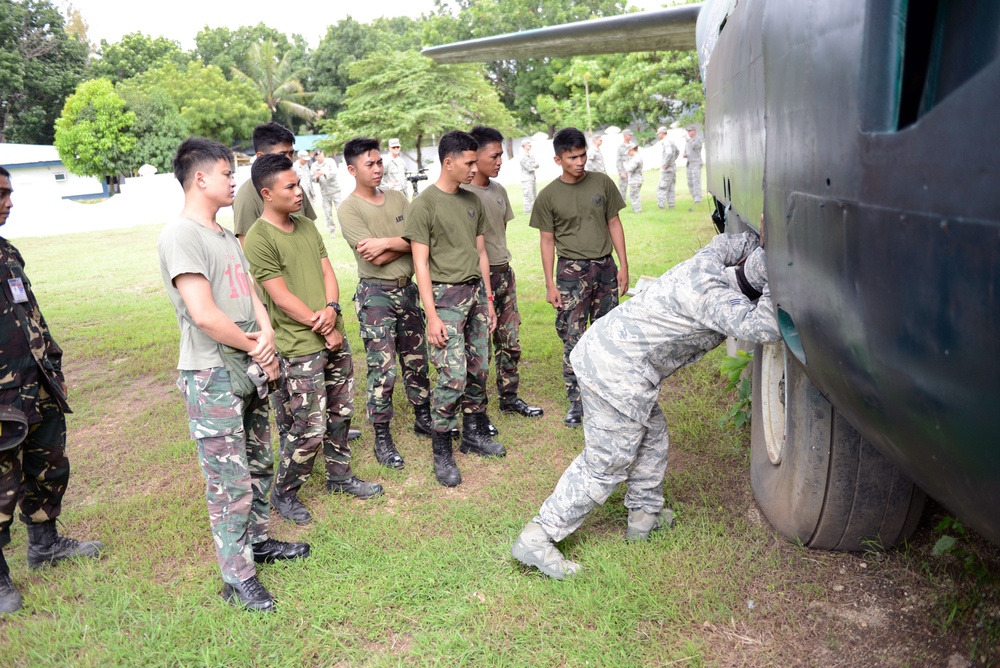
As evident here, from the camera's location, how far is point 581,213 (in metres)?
5.15

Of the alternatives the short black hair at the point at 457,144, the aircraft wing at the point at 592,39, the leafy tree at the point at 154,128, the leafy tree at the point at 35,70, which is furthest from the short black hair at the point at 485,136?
the leafy tree at the point at 154,128

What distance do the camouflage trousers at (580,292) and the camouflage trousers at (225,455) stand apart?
2363mm

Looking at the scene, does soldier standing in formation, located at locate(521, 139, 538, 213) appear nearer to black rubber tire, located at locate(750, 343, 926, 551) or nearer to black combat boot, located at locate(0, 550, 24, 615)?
black rubber tire, located at locate(750, 343, 926, 551)

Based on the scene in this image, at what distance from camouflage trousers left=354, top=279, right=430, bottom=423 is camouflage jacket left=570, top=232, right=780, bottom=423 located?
5.38ft

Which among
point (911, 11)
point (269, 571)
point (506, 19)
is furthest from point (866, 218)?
point (506, 19)

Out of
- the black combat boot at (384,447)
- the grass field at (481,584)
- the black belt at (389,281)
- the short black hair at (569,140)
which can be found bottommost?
the grass field at (481,584)

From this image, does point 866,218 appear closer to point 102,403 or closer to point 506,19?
point 102,403

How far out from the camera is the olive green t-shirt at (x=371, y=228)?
4.59 m

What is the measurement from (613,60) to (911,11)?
115 feet

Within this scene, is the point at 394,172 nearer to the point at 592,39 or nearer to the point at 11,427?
the point at 592,39

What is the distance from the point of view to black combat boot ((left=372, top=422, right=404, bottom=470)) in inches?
185

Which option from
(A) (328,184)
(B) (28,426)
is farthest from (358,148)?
(A) (328,184)

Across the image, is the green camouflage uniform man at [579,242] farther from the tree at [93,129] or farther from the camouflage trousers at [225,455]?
the tree at [93,129]

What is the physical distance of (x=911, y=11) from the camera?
48.2 inches
